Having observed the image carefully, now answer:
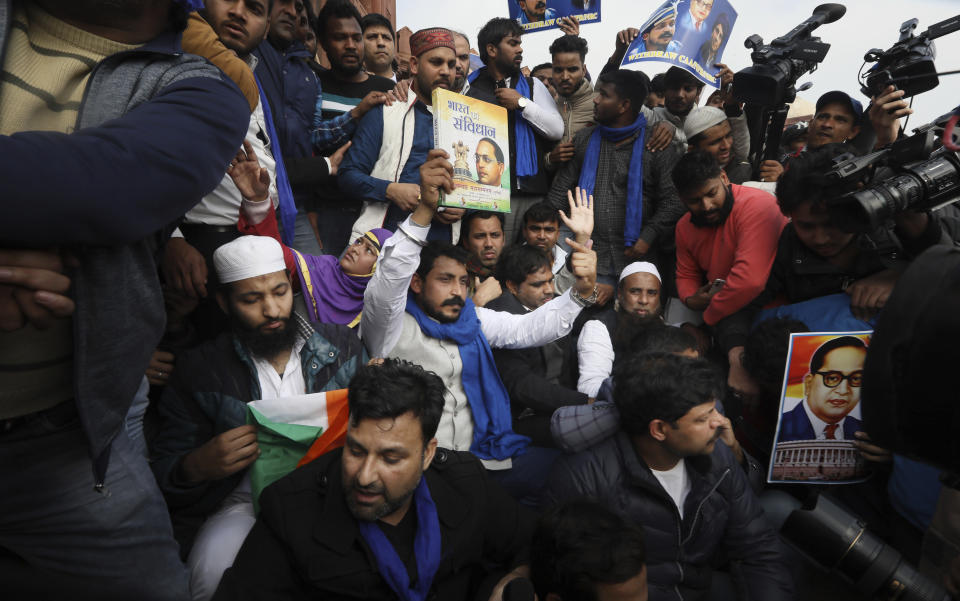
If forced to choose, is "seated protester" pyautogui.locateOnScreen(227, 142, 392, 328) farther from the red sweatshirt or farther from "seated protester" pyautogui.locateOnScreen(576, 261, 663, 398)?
the red sweatshirt

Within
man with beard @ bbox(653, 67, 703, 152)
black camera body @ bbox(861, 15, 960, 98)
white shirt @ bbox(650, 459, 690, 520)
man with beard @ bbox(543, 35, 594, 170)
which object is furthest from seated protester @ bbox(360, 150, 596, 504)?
man with beard @ bbox(653, 67, 703, 152)

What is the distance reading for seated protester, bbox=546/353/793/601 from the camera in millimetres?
2490

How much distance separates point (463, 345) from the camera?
3.18 metres

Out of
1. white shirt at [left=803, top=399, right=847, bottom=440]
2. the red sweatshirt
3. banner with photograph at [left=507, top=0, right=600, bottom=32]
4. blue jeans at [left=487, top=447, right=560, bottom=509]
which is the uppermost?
banner with photograph at [left=507, top=0, right=600, bottom=32]

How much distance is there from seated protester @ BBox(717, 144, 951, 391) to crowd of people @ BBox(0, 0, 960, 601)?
0.7 inches

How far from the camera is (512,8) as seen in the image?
5.33 m

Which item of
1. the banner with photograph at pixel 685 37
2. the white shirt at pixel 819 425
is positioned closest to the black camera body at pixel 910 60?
the banner with photograph at pixel 685 37

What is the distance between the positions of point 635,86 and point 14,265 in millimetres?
4523

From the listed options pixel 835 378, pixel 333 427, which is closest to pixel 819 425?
pixel 835 378

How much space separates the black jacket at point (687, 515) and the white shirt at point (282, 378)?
1.29 m

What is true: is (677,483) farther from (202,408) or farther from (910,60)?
(910,60)

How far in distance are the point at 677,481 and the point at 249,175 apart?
2465 millimetres

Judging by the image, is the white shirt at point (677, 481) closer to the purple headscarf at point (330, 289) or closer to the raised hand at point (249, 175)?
the purple headscarf at point (330, 289)

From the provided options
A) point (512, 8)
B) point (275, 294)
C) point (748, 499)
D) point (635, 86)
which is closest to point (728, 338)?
point (748, 499)
